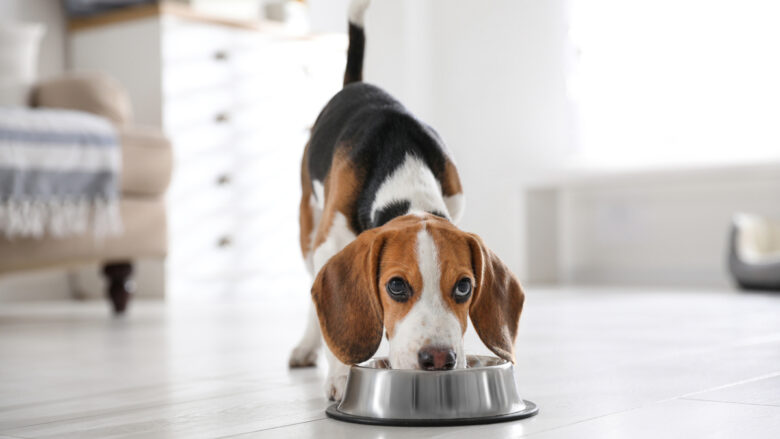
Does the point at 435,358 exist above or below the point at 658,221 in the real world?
above

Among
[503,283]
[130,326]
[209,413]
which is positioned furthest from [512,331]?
[130,326]

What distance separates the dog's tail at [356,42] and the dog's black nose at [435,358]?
2.98ft

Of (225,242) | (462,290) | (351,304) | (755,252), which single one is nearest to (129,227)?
(225,242)

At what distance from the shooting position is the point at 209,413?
1257 mm

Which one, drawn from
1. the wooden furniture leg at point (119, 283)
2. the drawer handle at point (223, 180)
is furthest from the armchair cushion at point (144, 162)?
the drawer handle at point (223, 180)

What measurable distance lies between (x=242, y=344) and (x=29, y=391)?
30.6 inches

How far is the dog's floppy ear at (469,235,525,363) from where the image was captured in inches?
45.4

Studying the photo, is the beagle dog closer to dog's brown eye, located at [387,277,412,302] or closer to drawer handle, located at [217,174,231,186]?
dog's brown eye, located at [387,277,412,302]

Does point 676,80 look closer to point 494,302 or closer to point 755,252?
point 755,252

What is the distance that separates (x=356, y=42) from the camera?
187cm

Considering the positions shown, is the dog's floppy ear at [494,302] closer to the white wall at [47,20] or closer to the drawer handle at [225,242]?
the drawer handle at [225,242]

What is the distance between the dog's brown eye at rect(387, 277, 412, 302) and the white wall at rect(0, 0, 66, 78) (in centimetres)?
405

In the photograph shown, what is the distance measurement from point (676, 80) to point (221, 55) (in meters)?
2.22

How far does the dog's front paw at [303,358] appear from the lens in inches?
70.0
